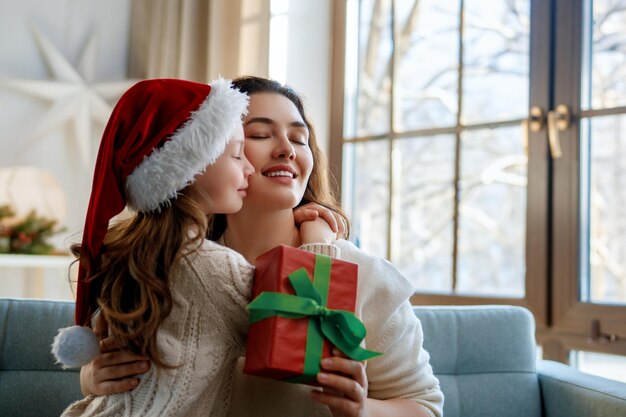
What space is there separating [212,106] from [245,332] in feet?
1.22

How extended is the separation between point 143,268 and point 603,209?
6.32 feet

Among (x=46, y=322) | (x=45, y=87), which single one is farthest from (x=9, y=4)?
(x=46, y=322)

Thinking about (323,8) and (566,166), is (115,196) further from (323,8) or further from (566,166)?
(323,8)

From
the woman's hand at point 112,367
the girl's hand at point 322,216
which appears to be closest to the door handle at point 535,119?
the girl's hand at point 322,216

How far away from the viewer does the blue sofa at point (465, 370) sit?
74.6 inches

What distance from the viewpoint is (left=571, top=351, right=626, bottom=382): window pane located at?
263cm

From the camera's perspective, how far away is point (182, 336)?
3.97 feet

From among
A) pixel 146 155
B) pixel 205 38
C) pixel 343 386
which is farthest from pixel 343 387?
pixel 205 38

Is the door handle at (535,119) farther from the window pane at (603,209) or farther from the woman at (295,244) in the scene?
the woman at (295,244)

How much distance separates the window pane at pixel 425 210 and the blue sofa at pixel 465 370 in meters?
0.98

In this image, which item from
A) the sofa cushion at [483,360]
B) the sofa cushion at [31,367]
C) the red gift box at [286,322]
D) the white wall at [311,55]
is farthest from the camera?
the white wall at [311,55]

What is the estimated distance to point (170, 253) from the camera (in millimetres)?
1205

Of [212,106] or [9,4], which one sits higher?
[9,4]

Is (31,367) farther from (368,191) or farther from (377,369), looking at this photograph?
(368,191)
